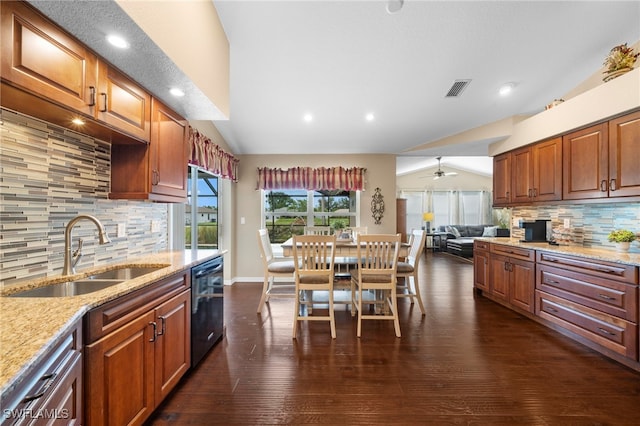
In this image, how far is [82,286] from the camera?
155 centimetres

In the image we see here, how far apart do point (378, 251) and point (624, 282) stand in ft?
6.27

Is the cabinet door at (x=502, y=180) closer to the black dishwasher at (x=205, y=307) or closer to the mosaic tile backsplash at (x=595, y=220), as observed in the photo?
the mosaic tile backsplash at (x=595, y=220)

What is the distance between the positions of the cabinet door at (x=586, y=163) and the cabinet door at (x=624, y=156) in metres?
0.05

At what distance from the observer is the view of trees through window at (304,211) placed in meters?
5.01

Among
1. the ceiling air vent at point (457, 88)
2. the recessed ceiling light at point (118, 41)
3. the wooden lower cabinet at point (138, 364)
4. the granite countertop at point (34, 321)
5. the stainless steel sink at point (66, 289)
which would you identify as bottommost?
the wooden lower cabinet at point (138, 364)

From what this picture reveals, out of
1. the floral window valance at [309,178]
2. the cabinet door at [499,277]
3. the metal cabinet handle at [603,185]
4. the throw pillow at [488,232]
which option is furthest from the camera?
the throw pillow at [488,232]

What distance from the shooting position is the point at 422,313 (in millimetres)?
3232

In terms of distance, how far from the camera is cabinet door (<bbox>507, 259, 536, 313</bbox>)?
2.97 m

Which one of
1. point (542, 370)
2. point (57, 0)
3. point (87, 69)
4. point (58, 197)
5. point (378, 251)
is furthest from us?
point (378, 251)

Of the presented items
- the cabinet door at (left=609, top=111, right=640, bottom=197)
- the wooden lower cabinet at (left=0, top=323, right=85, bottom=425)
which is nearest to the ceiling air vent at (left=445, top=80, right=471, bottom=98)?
the cabinet door at (left=609, top=111, right=640, bottom=197)

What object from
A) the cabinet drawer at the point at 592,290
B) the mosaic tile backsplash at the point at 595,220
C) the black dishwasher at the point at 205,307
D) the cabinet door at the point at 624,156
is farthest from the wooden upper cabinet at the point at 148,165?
the mosaic tile backsplash at the point at 595,220

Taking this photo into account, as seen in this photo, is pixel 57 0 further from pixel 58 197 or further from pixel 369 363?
pixel 369 363

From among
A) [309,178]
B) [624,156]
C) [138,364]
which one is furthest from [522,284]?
[138,364]

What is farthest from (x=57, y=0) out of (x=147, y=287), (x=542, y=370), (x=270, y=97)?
(x=542, y=370)
